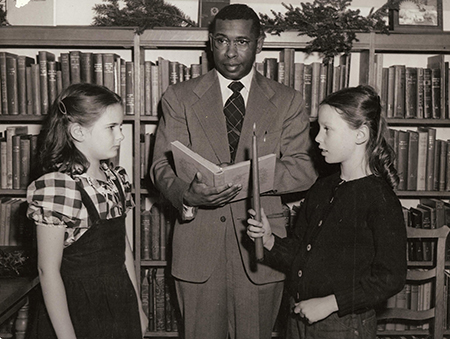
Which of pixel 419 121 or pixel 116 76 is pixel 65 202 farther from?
pixel 419 121

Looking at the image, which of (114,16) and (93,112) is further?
(114,16)

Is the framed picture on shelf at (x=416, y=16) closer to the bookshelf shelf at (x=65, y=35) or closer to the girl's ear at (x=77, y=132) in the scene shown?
the bookshelf shelf at (x=65, y=35)

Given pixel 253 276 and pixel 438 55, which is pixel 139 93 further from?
pixel 438 55

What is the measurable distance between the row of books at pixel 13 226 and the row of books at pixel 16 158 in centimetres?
14

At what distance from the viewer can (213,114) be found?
85.4 inches

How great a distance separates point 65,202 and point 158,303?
63.0 inches

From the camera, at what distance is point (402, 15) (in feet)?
9.52

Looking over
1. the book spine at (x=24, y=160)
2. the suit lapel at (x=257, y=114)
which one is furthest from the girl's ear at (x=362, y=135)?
the book spine at (x=24, y=160)

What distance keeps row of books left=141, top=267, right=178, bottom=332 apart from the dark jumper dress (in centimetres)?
121

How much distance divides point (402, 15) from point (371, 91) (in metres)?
1.30

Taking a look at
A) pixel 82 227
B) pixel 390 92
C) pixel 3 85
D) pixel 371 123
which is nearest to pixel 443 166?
pixel 390 92

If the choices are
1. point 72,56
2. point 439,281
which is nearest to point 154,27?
point 72,56

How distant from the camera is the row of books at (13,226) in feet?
9.82

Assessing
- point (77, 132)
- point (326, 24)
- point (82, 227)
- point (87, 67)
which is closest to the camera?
point (82, 227)
